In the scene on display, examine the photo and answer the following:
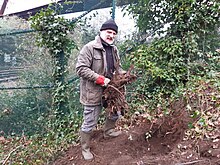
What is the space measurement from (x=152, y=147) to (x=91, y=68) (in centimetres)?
149

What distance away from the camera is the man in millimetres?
4005

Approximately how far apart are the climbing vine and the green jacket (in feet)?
4.62

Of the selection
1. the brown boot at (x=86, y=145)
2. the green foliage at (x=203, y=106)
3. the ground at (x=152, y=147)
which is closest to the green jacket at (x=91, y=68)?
the brown boot at (x=86, y=145)

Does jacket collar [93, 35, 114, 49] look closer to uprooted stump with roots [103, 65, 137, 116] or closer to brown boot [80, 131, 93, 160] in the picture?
uprooted stump with roots [103, 65, 137, 116]

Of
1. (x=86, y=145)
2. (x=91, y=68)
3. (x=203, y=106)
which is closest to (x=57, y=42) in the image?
(x=91, y=68)

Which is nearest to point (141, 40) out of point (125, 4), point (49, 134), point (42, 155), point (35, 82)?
point (125, 4)

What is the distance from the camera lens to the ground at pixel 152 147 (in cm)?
377

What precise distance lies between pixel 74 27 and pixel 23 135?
86.3 inches

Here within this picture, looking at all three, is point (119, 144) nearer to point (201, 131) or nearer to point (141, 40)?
point (201, 131)

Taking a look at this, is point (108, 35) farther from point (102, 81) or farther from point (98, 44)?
point (102, 81)

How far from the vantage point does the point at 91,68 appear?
13.6 feet

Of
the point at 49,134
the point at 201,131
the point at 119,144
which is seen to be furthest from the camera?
the point at 49,134

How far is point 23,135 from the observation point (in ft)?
18.8

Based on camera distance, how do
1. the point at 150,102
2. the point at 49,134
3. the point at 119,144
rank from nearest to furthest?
the point at 119,144, the point at 49,134, the point at 150,102
